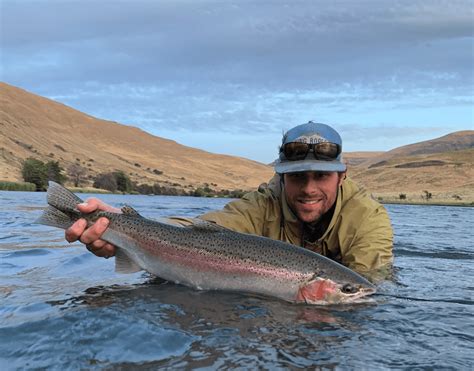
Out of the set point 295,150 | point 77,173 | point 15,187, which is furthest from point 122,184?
point 295,150

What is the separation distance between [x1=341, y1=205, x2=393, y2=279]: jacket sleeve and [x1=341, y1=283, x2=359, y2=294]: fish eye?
2.13 feet

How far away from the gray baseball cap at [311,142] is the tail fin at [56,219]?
208cm

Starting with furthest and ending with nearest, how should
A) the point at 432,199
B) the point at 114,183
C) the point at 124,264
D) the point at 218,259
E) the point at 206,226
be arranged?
the point at 114,183
the point at 432,199
the point at 124,264
the point at 206,226
the point at 218,259

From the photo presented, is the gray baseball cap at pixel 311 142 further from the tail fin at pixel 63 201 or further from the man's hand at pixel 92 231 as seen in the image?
the tail fin at pixel 63 201

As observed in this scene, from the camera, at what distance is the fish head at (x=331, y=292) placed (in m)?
4.37

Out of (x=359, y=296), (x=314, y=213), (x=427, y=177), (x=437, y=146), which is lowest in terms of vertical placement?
(x=359, y=296)

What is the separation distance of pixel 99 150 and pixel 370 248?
94174mm

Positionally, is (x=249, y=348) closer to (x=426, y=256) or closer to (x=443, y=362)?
(x=443, y=362)

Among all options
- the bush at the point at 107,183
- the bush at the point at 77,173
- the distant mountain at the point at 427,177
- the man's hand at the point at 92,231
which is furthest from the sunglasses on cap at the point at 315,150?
the bush at the point at 77,173

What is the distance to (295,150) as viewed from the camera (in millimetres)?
5188

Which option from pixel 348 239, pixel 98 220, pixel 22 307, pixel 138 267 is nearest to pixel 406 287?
pixel 348 239

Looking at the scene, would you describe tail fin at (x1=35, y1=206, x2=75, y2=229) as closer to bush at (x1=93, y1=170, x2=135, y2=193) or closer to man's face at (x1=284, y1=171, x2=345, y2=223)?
man's face at (x1=284, y1=171, x2=345, y2=223)

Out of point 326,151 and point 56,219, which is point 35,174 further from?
point 326,151

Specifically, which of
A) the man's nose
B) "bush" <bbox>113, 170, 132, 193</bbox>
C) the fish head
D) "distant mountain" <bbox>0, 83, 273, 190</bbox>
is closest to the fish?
the fish head
